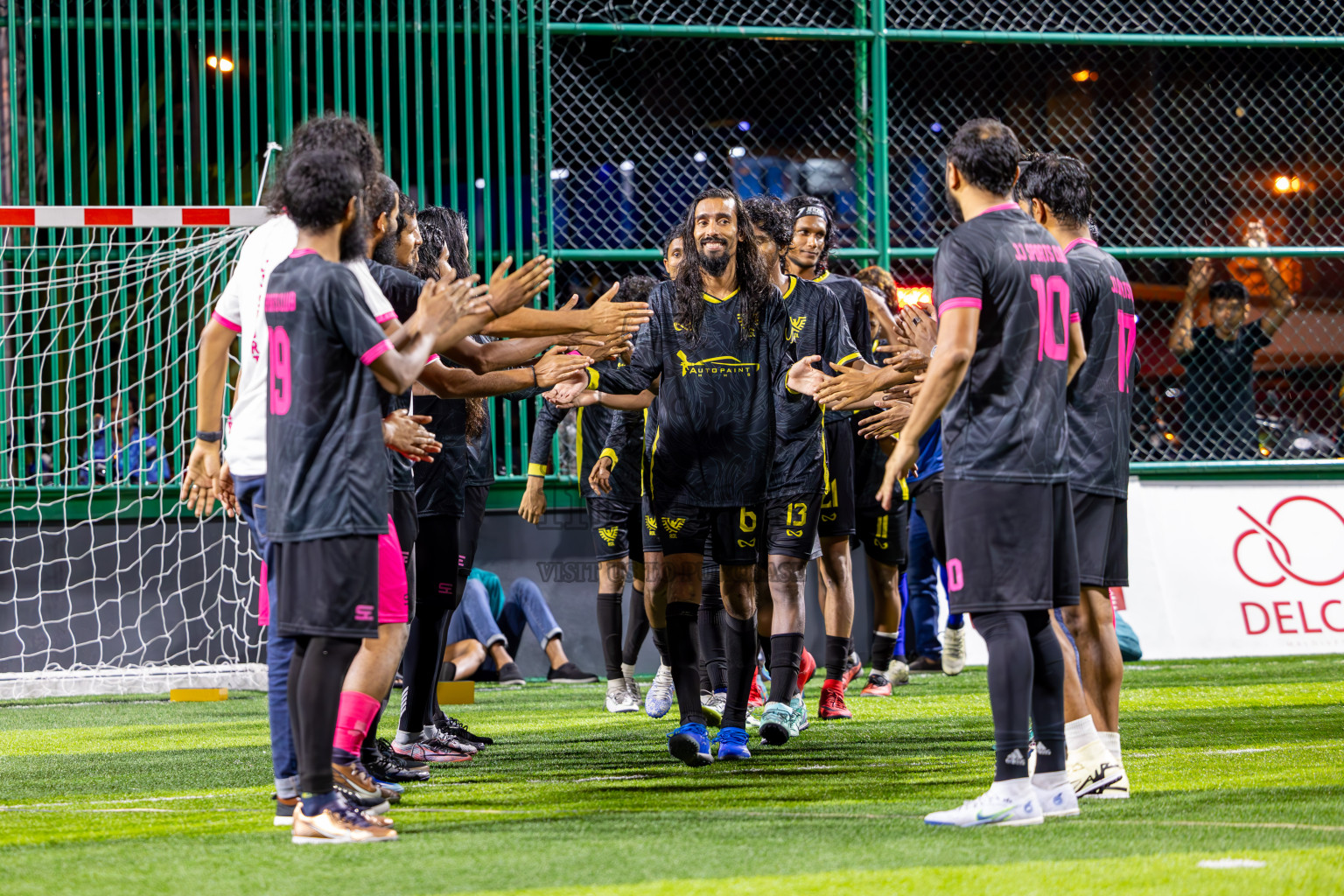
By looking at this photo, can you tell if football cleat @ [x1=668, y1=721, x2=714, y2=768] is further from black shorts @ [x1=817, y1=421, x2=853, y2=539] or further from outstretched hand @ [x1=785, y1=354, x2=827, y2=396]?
black shorts @ [x1=817, y1=421, x2=853, y2=539]

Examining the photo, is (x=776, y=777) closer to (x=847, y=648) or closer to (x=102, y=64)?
(x=847, y=648)

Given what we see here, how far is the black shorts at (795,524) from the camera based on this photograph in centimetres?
595

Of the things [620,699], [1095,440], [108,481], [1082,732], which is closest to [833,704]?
[620,699]

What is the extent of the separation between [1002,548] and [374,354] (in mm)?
1764

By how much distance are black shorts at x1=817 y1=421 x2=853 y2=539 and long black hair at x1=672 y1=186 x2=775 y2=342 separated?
1.42m

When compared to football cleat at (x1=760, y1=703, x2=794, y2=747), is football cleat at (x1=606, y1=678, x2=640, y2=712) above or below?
below

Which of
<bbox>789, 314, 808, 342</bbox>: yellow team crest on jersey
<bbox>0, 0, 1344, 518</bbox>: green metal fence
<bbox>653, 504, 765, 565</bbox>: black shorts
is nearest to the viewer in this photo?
<bbox>653, 504, 765, 565</bbox>: black shorts

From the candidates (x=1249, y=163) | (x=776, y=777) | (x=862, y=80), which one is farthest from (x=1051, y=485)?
(x=1249, y=163)

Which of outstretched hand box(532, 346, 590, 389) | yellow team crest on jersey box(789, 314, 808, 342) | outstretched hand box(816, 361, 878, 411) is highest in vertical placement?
yellow team crest on jersey box(789, 314, 808, 342)

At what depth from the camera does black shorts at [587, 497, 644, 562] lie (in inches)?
332

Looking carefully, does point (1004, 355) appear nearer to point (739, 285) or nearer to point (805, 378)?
point (805, 378)

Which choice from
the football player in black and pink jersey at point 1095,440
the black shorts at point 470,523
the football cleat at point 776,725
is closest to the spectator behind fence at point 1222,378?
the football cleat at point 776,725

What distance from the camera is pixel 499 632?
32.5 feet

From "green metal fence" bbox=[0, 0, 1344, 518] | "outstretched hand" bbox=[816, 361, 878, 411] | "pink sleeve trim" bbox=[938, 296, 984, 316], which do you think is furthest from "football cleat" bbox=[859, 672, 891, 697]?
"pink sleeve trim" bbox=[938, 296, 984, 316]
